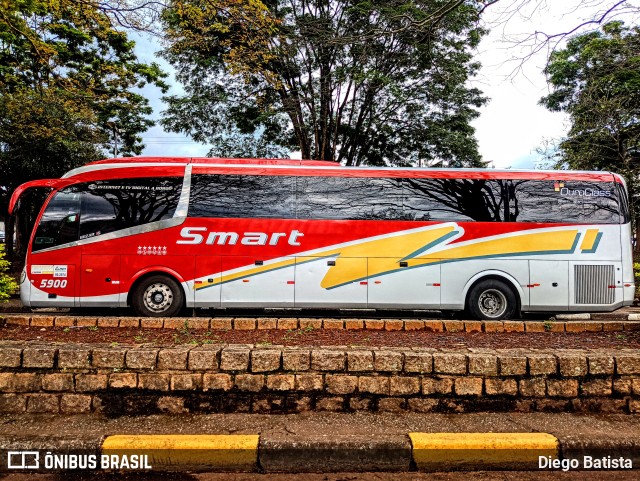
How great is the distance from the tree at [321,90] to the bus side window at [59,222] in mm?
6930

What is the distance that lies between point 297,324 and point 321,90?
11.5 metres

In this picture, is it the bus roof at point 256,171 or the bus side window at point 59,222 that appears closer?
the bus side window at point 59,222

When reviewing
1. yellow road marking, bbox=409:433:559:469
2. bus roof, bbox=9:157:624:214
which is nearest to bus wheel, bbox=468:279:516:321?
bus roof, bbox=9:157:624:214

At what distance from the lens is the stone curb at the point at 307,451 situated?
2922 millimetres

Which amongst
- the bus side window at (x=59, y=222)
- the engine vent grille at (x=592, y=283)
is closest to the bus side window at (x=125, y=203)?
the bus side window at (x=59, y=222)

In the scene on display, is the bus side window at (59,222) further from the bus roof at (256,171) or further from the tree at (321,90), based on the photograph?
the tree at (321,90)

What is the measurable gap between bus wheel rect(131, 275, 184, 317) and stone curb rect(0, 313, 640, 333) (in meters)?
2.15

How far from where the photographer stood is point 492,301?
8008 mm

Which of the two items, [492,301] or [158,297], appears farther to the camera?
[492,301]

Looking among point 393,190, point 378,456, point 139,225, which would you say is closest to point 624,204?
point 393,190

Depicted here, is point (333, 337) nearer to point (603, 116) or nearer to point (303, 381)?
point (303, 381)

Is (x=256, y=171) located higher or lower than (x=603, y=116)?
lower

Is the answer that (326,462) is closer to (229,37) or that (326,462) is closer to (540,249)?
(540,249)

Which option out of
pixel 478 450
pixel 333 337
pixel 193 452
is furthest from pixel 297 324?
pixel 478 450
